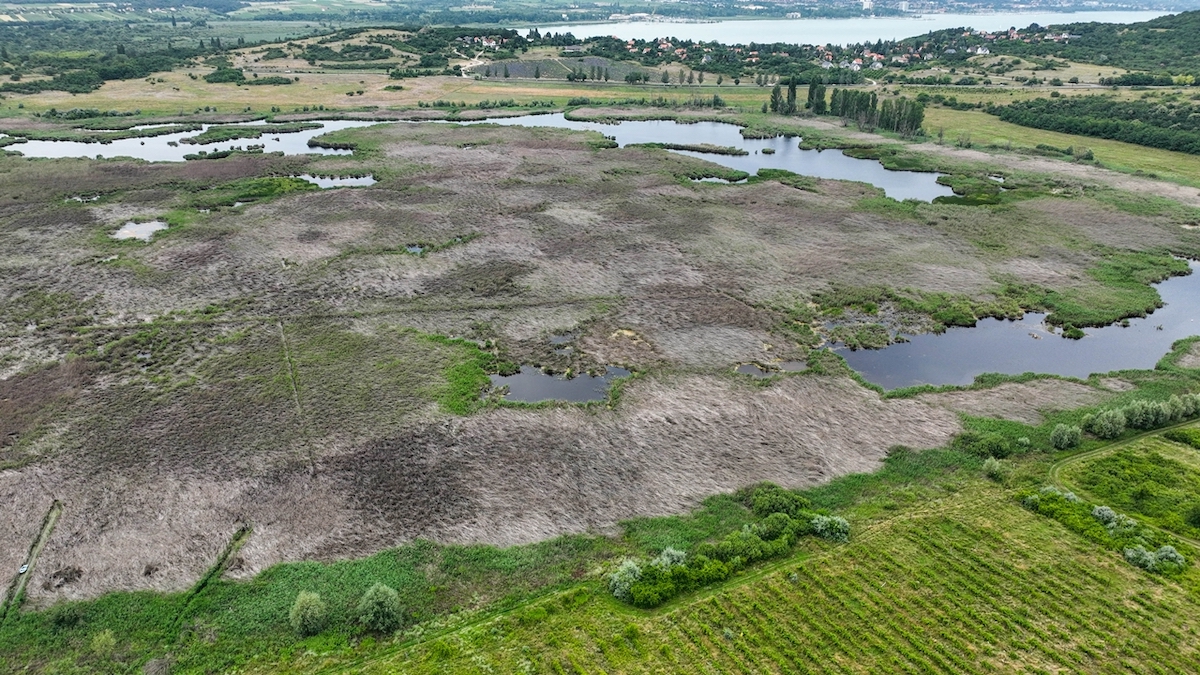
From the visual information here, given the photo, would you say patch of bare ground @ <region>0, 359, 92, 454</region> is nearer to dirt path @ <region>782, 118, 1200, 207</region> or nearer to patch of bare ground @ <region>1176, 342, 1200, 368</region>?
patch of bare ground @ <region>1176, 342, 1200, 368</region>

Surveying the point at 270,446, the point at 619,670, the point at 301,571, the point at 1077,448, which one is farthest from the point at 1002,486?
the point at 270,446

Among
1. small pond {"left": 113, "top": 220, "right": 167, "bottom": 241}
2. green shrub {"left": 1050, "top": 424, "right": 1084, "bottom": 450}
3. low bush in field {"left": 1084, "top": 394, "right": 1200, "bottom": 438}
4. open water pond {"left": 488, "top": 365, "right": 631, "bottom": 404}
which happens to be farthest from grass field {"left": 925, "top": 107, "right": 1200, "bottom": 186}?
small pond {"left": 113, "top": 220, "right": 167, "bottom": 241}

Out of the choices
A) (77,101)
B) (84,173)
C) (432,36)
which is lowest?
(84,173)

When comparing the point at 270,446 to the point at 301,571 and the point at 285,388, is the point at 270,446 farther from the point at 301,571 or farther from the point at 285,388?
the point at 301,571

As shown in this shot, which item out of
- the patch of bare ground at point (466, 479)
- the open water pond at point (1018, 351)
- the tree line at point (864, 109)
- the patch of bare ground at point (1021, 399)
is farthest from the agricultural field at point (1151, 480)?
the tree line at point (864, 109)

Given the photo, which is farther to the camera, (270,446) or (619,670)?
(270,446)

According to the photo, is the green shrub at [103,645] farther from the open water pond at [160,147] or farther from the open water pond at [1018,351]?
the open water pond at [160,147]
